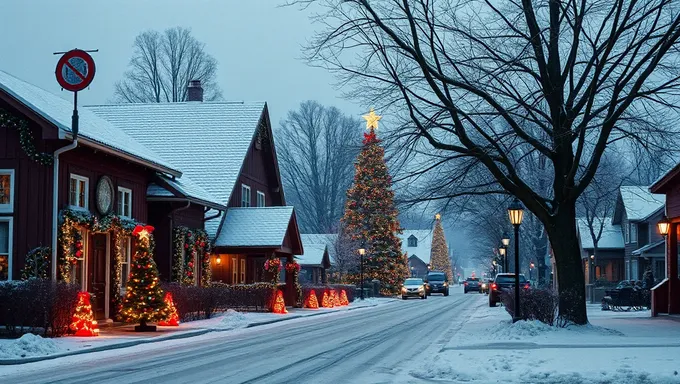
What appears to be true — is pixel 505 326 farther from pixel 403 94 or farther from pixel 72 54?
pixel 72 54

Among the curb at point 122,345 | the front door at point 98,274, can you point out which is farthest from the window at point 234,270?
the front door at point 98,274

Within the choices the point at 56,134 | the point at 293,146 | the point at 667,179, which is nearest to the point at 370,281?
the point at 293,146

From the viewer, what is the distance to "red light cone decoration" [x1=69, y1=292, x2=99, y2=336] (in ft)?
74.9

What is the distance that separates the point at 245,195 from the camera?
149ft

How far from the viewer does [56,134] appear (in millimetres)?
23281

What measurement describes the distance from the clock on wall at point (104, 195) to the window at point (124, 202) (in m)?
1.17

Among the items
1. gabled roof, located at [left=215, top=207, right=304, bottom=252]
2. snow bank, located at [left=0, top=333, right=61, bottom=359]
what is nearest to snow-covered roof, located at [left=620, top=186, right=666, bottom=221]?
gabled roof, located at [left=215, top=207, right=304, bottom=252]

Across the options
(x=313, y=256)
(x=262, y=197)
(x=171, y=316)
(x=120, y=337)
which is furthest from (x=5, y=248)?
(x=313, y=256)

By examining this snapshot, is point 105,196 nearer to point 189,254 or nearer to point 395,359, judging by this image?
point 189,254

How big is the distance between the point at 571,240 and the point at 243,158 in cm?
2310

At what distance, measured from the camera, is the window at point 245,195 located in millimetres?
44625

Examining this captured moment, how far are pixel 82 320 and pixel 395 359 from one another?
9.33 metres

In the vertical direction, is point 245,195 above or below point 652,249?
above

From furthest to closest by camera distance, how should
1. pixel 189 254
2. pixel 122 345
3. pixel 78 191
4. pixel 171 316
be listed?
pixel 189 254, pixel 171 316, pixel 78 191, pixel 122 345
